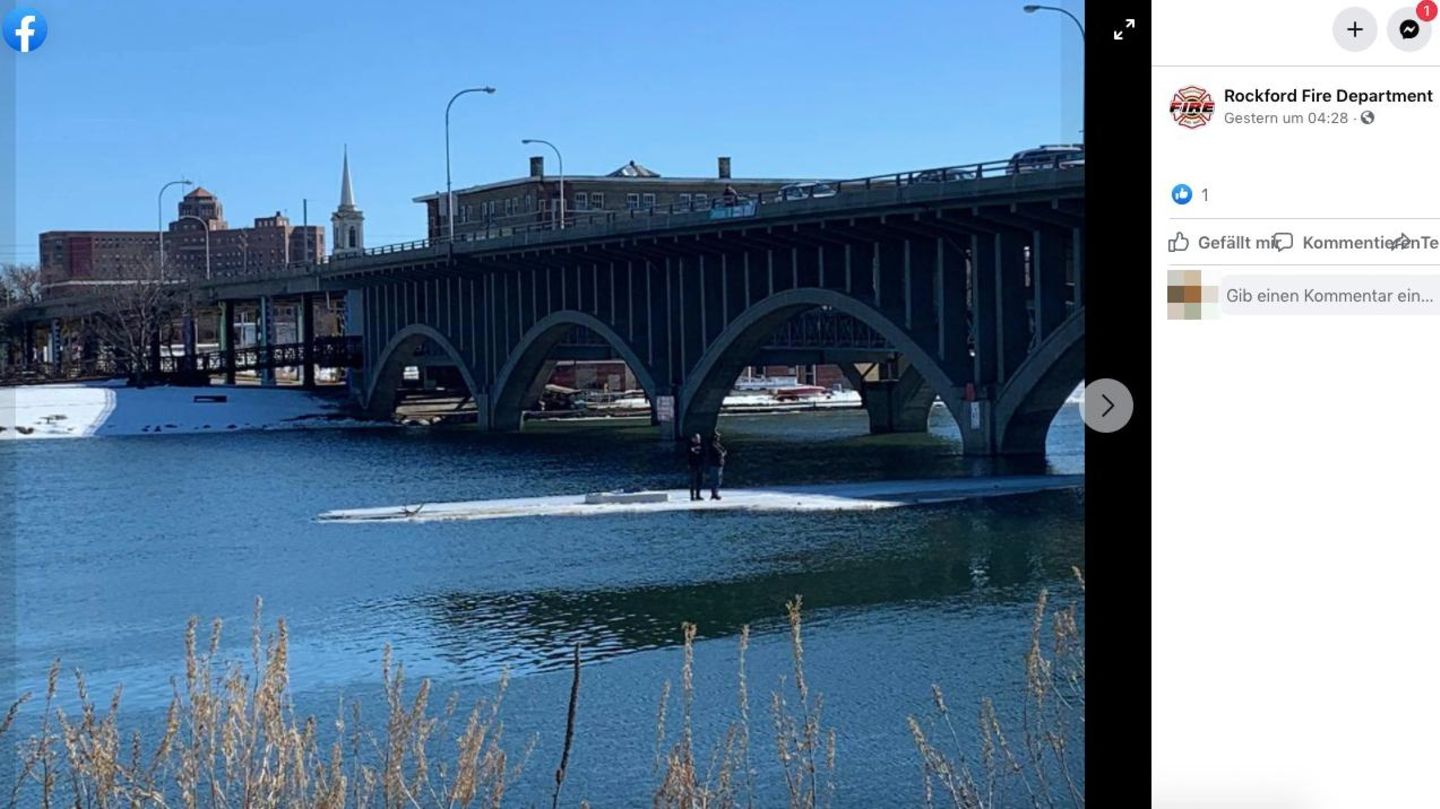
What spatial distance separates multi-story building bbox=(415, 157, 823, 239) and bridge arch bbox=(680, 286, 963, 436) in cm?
3928

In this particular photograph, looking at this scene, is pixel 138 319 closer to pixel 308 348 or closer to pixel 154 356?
pixel 154 356

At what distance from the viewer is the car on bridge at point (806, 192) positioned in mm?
63691

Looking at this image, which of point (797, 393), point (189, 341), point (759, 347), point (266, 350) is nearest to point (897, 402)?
point (759, 347)

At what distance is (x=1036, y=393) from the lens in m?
54.4

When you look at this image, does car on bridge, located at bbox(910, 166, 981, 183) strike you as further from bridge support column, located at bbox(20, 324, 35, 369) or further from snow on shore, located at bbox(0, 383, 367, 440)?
bridge support column, located at bbox(20, 324, 35, 369)

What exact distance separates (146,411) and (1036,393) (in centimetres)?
5252

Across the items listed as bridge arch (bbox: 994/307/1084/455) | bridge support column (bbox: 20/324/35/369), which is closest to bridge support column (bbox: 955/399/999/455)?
bridge arch (bbox: 994/307/1084/455)

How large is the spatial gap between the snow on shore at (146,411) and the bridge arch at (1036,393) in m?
45.3

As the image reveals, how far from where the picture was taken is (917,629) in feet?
82.0
